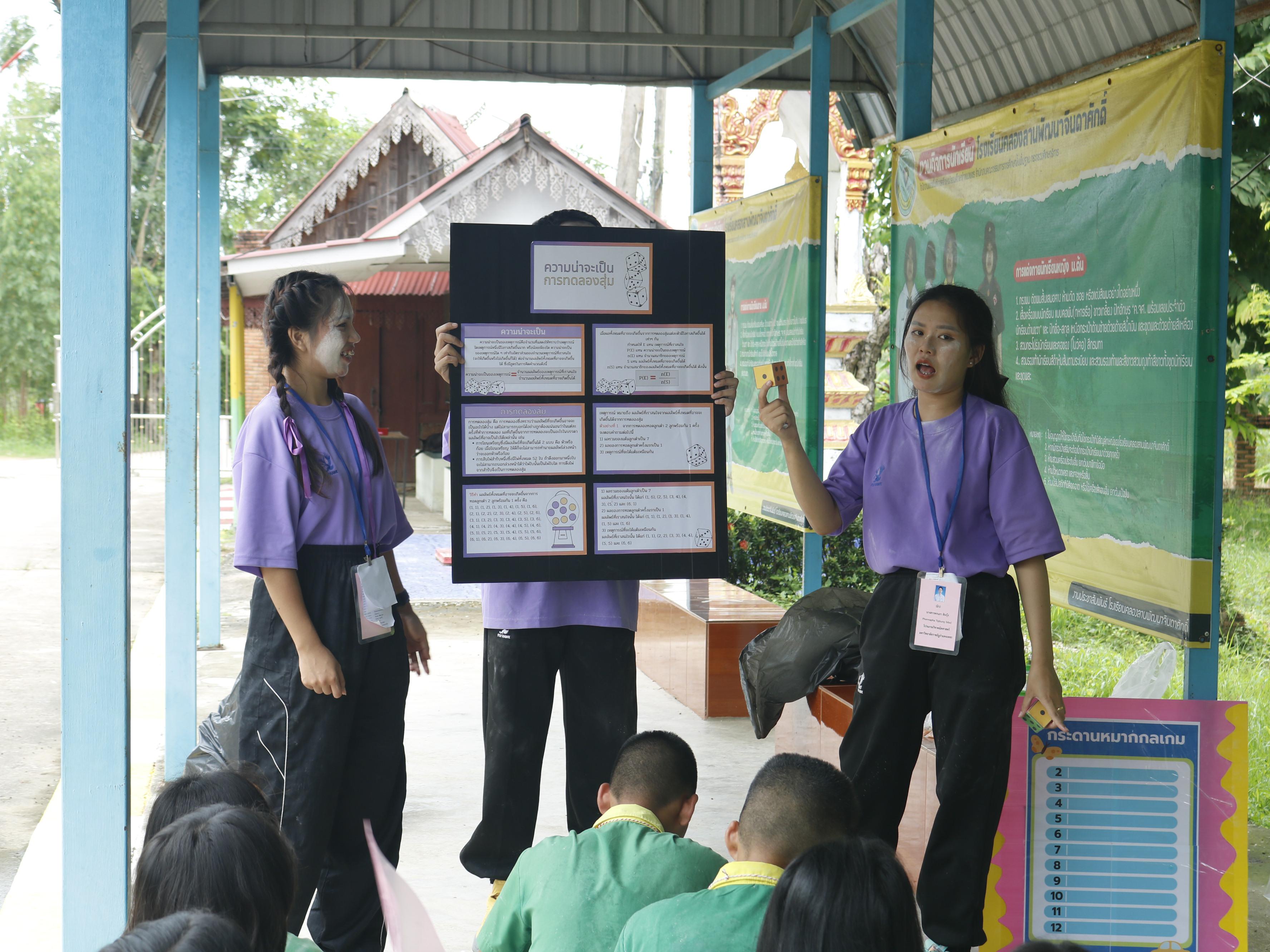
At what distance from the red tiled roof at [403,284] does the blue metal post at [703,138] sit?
10951mm

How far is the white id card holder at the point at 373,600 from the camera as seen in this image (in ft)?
10.0

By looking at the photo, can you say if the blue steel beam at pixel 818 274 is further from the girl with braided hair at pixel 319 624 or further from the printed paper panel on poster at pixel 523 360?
the girl with braided hair at pixel 319 624

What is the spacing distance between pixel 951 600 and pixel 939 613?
0.15ft

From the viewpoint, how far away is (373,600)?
3.06 m

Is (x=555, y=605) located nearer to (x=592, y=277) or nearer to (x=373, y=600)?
(x=373, y=600)

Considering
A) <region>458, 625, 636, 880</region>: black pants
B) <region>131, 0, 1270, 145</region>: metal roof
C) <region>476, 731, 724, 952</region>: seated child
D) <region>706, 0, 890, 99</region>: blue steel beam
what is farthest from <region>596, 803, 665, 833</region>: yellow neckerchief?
<region>131, 0, 1270, 145</region>: metal roof

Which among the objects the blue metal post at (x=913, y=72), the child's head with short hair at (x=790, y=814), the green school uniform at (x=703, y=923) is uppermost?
the blue metal post at (x=913, y=72)

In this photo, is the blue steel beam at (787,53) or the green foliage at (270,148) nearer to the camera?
the blue steel beam at (787,53)

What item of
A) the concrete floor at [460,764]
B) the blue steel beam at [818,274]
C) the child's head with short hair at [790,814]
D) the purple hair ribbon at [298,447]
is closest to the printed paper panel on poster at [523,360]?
the purple hair ribbon at [298,447]

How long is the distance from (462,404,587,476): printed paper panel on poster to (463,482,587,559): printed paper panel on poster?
5cm

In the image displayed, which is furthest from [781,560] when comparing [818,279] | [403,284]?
[403,284]

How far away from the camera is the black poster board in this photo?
3385 mm

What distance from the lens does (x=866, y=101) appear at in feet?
25.6

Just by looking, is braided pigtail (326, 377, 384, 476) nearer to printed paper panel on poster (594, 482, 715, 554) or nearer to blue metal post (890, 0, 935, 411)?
printed paper panel on poster (594, 482, 715, 554)
